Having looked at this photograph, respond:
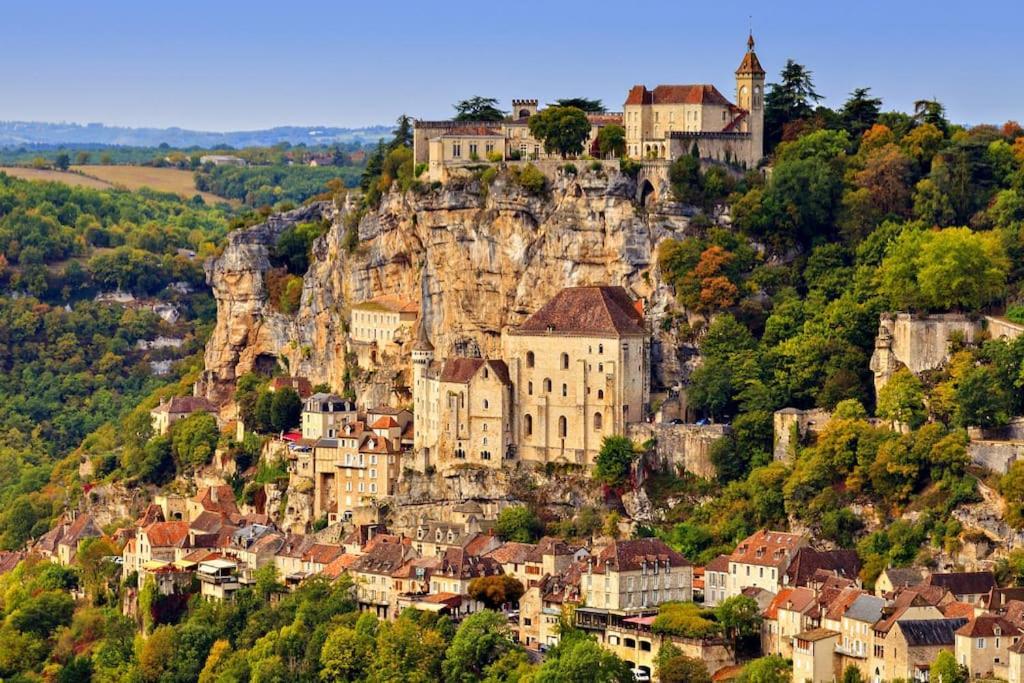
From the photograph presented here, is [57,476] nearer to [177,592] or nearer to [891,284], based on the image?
[177,592]

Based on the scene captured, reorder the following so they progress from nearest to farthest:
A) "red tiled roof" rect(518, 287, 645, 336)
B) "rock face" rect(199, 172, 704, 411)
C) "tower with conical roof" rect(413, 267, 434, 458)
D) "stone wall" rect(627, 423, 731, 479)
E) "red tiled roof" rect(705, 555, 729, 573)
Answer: "red tiled roof" rect(705, 555, 729, 573), "stone wall" rect(627, 423, 731, 479), "red tiled roof" rect(518, 287, 645, 336), "tower with conical roof" rect(413, 267, 434, 458), "rock face" rect(199, 172, 704, 411)

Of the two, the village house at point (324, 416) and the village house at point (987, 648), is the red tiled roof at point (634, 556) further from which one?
the village house at point (324, 416)

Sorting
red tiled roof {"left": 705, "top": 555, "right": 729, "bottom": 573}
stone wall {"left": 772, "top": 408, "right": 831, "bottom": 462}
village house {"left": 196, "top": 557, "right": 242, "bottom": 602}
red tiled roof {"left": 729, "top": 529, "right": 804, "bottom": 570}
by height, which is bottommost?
village house {"left": 196, "top": 557, "right": 242, "bottom": 602}

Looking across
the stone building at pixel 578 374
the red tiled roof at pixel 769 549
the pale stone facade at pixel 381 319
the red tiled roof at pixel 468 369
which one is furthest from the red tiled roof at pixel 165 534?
the red tiled roof at pixel 769 549

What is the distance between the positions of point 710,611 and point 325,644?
42.8ft

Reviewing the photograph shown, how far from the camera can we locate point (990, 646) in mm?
68438

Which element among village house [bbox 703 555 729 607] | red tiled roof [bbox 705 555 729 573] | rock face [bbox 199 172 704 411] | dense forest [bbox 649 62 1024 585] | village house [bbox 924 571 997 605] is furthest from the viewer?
rock face [bbox 199 172 704 411]

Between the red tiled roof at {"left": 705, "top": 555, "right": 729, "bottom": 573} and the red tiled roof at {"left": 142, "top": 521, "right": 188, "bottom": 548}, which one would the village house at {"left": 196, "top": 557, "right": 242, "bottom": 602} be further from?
the red tiled roof at {"left": 705, "top": 555, "right": 729, "bottom": 573}

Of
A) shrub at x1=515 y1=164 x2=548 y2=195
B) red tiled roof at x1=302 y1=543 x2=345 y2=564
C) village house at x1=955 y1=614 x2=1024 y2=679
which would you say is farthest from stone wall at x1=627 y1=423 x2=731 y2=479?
village house at x1=955 y1=614 x2=1024 y2=679

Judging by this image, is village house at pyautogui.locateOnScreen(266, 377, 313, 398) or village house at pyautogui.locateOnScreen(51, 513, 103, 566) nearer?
village house at pyautogui.locateOnScreen(51, 513, 103, 566)

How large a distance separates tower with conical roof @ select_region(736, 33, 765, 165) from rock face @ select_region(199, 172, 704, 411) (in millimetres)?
6047

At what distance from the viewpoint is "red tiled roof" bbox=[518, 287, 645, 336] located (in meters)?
88.1

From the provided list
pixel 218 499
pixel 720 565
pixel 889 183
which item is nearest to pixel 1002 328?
pixel 889 183

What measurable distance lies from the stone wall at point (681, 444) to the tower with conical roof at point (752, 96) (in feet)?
45.7
